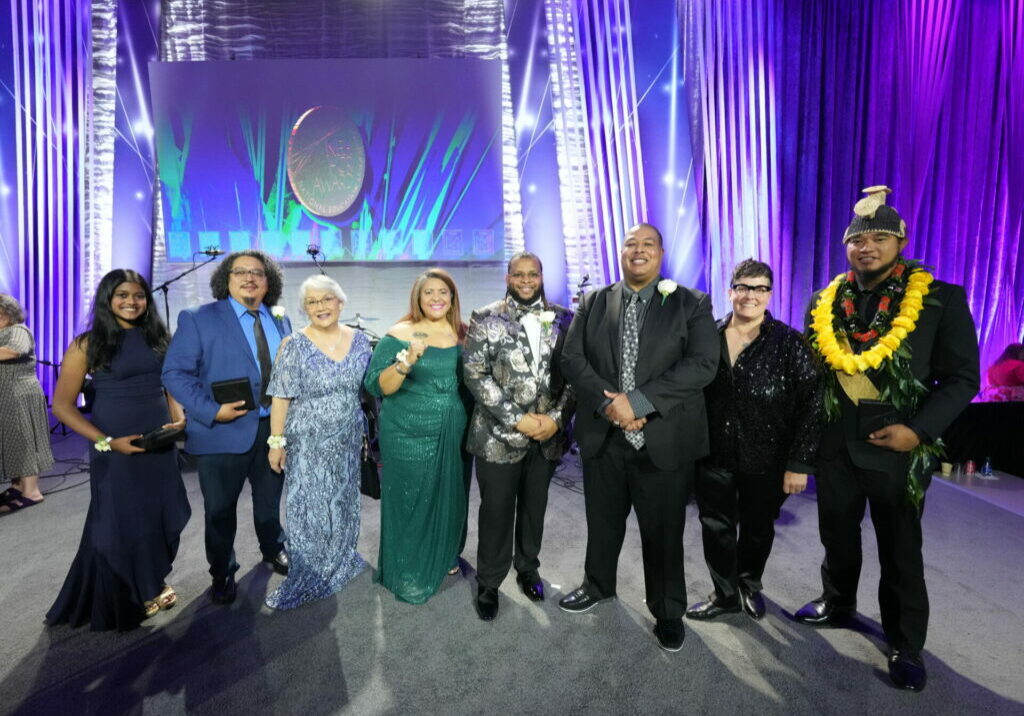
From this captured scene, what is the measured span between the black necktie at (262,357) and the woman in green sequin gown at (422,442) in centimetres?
49

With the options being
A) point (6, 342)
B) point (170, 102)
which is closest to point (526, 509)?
point (6, 342)

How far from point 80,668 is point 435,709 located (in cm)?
142

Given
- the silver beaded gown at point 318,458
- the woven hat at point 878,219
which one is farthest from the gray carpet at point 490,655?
the woven hat at point 878,219

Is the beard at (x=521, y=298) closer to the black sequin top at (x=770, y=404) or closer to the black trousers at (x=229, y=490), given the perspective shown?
the black sequin top at (x=770, y=404)

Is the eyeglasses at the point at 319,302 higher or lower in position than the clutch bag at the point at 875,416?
higher

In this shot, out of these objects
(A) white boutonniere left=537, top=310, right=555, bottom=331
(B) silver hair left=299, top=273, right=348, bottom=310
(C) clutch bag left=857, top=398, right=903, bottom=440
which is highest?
(B) silver hair left=299, top=273, right=348, bottom=310

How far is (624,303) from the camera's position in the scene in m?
2.10

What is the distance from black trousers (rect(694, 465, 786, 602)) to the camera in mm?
2178

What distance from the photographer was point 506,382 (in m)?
2.21

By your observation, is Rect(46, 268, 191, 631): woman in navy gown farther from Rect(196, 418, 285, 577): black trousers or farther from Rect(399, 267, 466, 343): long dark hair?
Rect(399, 267, 466, 343): long dark hair

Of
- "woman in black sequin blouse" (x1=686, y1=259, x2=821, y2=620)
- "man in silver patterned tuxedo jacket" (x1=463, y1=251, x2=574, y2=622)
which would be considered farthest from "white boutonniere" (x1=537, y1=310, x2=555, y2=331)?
"woman in black sequin blouse" (x1=686, y1=259, x2=821, y2=620)

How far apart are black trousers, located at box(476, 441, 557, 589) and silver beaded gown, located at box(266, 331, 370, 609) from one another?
678 millimetres

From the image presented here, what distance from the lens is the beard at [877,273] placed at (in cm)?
196

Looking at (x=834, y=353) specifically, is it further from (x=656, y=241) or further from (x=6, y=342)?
(x=6, y=342)
